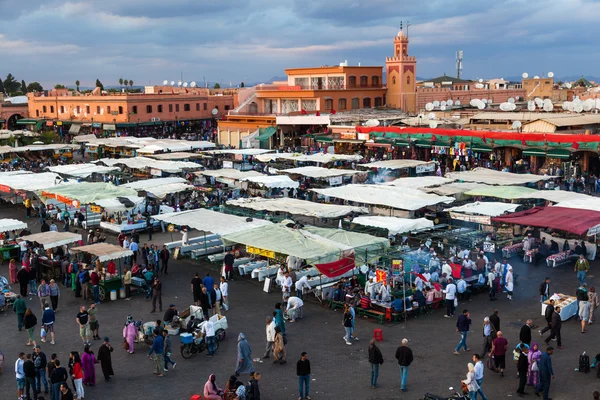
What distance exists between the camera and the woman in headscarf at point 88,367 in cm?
1323

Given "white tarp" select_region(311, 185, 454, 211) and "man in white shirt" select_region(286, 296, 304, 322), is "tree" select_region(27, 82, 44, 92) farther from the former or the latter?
"man in white shirt" select_region(286, 296, 304, 322)

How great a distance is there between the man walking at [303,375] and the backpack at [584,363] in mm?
5571

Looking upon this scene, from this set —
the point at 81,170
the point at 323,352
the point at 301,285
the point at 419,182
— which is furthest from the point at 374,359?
the point at 81,170

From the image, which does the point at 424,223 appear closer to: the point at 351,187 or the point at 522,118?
the point at 351,187

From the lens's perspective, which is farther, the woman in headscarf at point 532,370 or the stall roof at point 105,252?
the stall roof at point 105,252

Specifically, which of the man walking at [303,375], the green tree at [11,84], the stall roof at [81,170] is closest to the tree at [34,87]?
the green tree at [11,84]

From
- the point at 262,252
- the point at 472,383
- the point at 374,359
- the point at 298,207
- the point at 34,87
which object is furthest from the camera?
the point at 34,87

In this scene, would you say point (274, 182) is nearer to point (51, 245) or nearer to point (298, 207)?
point (298, 207)

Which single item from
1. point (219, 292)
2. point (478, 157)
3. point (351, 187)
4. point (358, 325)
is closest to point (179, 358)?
point (219, 292)

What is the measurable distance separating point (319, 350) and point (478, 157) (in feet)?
97.6

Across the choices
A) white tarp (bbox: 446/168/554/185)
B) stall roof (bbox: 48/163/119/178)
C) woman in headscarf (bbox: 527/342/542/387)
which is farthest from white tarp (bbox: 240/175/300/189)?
woman in headscarf (bbox: 527/342/542/387)

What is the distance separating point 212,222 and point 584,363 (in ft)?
41.4

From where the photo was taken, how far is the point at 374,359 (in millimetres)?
12742

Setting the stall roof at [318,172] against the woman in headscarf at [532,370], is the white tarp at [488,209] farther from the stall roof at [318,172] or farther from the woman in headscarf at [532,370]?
the woman in headscarf at [532,370]
